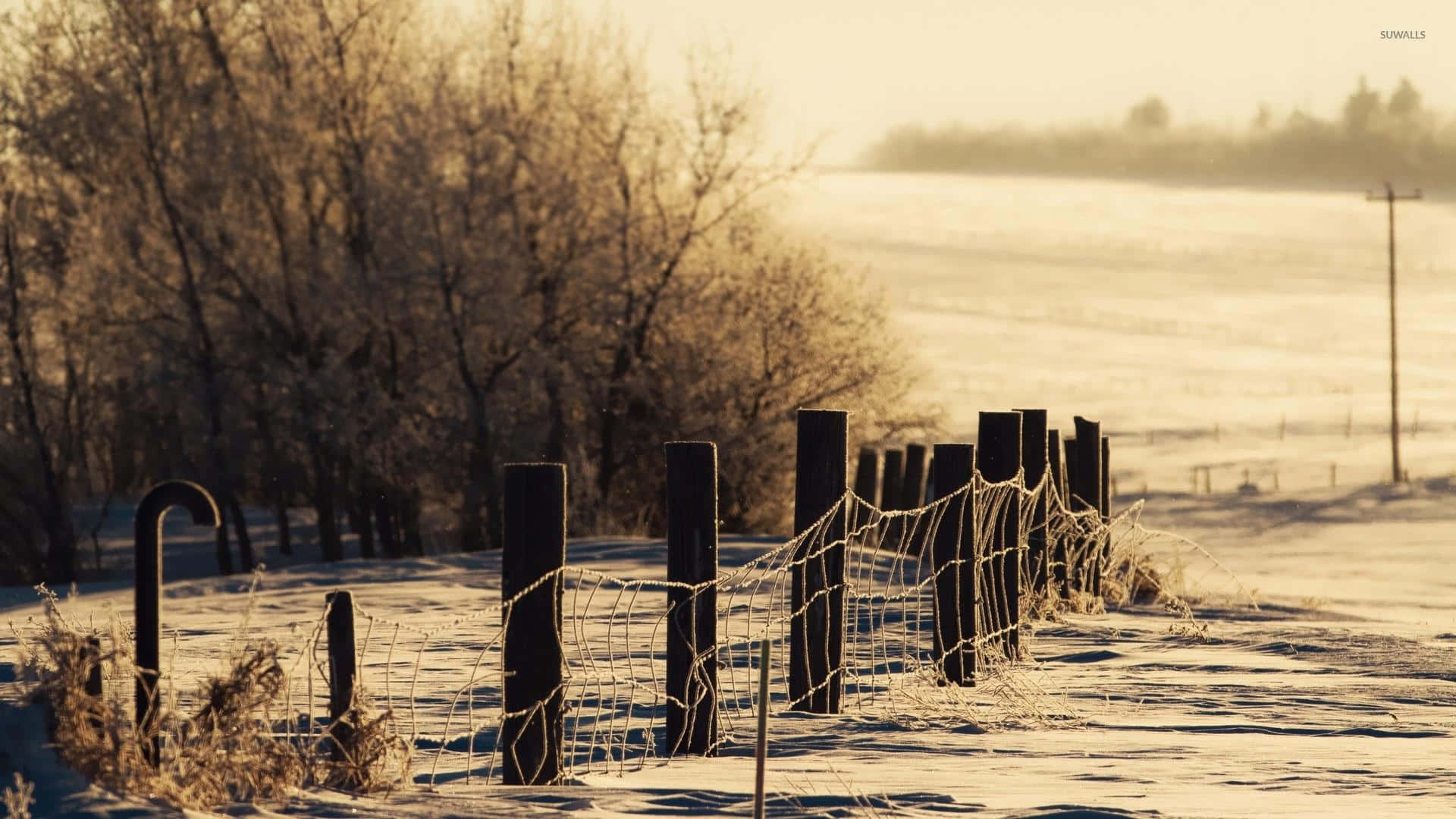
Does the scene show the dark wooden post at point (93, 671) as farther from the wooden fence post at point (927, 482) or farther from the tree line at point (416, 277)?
the tree line at point (416, 277)

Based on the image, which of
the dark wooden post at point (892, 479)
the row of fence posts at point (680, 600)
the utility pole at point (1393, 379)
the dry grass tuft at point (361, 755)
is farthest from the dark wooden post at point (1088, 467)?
the utility pole at point (1393, 379)

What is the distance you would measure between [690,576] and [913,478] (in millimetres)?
14081

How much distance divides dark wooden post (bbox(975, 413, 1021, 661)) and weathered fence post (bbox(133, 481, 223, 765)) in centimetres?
613

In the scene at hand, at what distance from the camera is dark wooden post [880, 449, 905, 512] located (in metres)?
22.3

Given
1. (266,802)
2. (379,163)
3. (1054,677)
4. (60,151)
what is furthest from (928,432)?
(266,802)

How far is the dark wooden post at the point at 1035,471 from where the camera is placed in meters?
12.1

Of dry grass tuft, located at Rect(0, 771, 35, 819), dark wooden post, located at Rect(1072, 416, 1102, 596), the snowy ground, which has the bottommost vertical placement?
the snowy ground

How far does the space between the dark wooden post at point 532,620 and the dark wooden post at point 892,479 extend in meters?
16.0

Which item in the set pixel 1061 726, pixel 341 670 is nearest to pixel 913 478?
pixel 1061 726

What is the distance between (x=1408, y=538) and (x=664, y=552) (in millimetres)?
23485

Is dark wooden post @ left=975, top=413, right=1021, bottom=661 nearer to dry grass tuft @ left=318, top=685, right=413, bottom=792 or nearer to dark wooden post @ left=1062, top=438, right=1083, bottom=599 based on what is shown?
dark wooden post @ left=1062, top=438, right=1083, bottom=599

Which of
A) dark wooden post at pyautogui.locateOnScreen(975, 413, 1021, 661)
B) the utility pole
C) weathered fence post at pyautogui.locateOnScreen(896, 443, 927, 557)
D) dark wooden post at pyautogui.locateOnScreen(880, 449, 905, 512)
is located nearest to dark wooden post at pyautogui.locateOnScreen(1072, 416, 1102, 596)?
weathered fence post at pyautogui.locateOnScreen(896, 443, 927, 557)

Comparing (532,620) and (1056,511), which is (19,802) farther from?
(1056,511)

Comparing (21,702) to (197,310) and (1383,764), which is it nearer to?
(1383,764)
